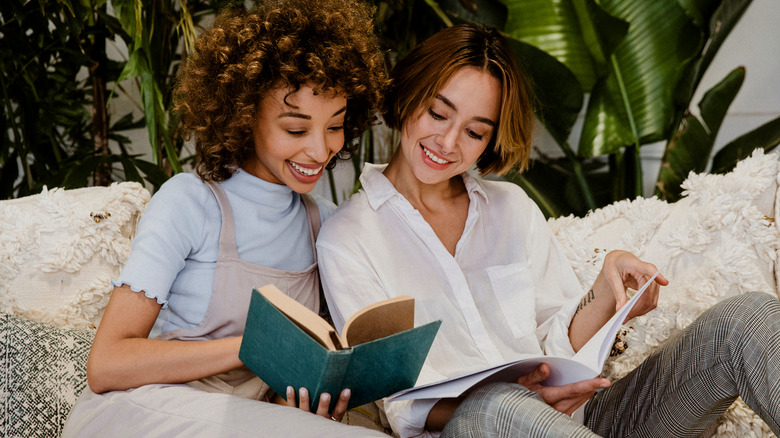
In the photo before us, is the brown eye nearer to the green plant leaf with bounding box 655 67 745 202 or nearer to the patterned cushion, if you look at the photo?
the patterned cushion

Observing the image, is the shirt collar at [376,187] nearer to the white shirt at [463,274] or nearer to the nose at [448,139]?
the white shirt at [463,274]

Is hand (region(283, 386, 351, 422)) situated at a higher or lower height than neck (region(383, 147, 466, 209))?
lower

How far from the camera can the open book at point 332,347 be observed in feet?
2.68

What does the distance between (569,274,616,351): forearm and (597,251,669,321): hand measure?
0.02 m

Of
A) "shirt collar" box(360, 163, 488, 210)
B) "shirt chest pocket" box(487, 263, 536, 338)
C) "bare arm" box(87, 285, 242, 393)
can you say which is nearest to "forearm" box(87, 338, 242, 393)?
"bare arm" box(87, 285, 242, 393)

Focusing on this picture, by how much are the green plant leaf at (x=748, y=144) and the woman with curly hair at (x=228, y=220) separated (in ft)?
3.81

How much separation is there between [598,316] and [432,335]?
48 centimetres

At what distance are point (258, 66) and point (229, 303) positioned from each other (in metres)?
0.40

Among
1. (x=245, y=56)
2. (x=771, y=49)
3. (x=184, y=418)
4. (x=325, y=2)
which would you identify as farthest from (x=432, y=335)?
(x=771, y=49)

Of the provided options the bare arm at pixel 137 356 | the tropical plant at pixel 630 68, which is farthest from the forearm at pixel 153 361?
the tropical plant at pixel 630 68

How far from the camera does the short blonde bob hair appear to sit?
1315 mm

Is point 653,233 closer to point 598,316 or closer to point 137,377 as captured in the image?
point 598,316

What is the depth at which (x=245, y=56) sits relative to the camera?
1164 mm

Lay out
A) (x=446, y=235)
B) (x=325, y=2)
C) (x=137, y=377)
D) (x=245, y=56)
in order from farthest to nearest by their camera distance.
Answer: (x=446, y=235) → (x=325, y=2) → (x=245, y=56) → (x=137, y=377)
